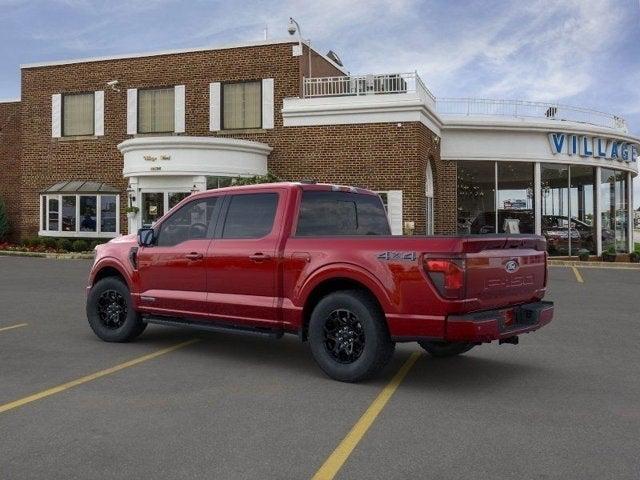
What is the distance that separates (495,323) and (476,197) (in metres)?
20.8

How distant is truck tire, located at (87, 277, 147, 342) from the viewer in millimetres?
8039

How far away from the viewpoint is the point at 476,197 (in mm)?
25766

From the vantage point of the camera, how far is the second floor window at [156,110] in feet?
84.4

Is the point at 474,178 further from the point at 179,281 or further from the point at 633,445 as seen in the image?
the point at 633,445

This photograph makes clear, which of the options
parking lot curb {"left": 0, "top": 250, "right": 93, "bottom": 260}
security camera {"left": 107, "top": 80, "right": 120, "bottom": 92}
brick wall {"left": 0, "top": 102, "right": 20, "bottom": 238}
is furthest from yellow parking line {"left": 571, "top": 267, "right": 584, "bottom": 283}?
brick wall {"left": 0, "top": 102, "right": 20, "bottom": 238}

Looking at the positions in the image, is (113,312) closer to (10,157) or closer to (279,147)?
(279,147)

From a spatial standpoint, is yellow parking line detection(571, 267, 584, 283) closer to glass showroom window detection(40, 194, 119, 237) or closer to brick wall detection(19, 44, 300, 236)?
brick wall detection(19, 44, 300, 236)

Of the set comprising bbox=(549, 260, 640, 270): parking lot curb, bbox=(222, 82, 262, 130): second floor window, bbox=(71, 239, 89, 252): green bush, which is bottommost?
bbox=(549, 260, 640, 270): parking lot curb

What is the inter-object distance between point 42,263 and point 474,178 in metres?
16.4

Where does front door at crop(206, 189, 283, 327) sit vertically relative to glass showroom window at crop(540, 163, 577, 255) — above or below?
below

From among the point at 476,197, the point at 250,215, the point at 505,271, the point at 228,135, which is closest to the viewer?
the point at 505,271

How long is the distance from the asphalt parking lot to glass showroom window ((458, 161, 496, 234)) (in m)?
17.1

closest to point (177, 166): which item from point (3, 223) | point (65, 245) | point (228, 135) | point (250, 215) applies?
point (228, 135)

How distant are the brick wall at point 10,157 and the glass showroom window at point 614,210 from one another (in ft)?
84.1
